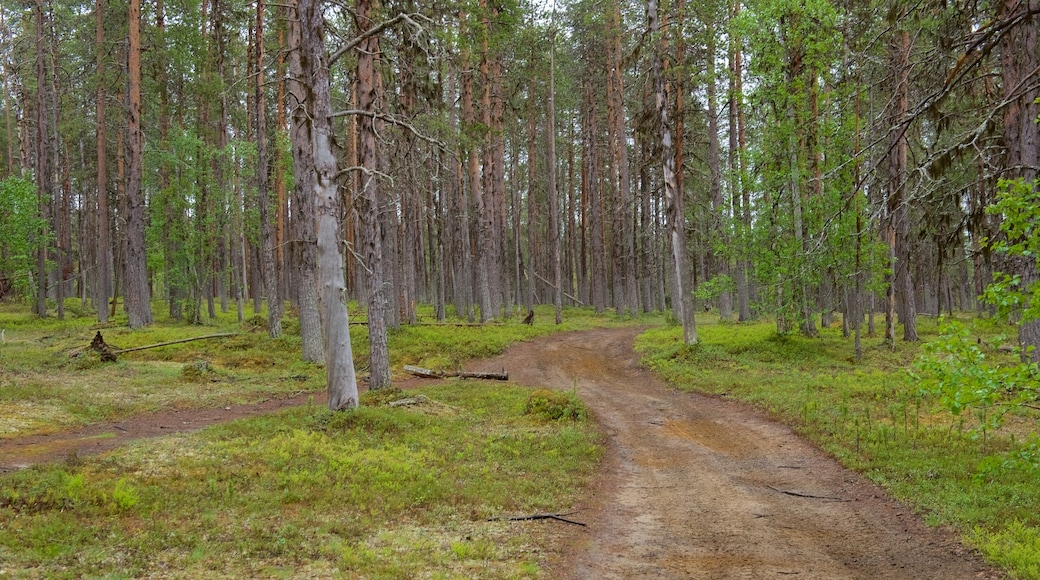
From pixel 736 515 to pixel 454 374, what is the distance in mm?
11487

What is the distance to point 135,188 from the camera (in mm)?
24750

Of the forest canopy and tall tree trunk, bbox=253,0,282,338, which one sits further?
tall tree trunk, bbox=253,0,282,338

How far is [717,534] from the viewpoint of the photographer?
21.7ft

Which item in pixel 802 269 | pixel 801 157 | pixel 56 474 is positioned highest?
pixel 801 157

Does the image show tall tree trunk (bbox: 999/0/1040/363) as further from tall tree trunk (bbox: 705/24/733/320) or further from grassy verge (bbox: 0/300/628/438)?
grassy verge (bbox: 0/300/628/438)

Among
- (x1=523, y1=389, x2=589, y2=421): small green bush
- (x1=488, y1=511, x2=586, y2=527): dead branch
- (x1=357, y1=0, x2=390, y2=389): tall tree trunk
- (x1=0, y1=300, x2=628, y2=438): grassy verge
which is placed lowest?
(x1=488, y1=511, x2=586, y2=527): dead branch

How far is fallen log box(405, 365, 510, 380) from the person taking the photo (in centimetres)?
1750

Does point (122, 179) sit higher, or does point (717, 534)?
point (122, 179)

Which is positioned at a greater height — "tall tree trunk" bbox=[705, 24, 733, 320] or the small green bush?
"tall tree trunk" bbox=[705, 24, 733, 320]

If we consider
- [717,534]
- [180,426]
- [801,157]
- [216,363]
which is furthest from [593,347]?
[717,534]

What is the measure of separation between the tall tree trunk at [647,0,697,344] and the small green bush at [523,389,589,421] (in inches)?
332

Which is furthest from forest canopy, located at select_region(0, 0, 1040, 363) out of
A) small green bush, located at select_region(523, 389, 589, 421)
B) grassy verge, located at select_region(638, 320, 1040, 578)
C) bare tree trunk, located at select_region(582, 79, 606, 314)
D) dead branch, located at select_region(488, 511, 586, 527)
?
dead branch, located at select_region(488, 511, 586, 527)

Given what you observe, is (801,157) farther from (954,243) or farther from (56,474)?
(56,474)

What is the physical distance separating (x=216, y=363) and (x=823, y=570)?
1845cm
